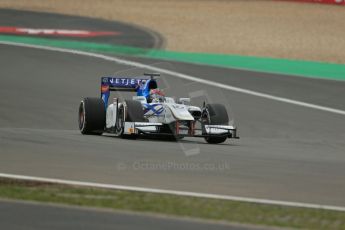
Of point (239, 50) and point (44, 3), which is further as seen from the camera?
point (44, 3)

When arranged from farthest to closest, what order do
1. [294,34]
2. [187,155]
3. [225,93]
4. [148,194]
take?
[294,34] → [225,93] → [187,155] → [148,194]

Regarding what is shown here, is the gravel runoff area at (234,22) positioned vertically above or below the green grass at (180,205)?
above

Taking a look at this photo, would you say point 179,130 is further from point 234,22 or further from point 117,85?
point 234,22

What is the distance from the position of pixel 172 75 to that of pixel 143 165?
610 inches

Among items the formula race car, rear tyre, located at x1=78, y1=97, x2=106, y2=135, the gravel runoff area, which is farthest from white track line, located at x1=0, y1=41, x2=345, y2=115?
rear tyre, located at x1=78, y1=97, x2=106, y2=135

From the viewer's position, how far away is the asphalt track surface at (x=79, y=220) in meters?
7.93

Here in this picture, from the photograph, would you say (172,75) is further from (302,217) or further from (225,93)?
(302,217)

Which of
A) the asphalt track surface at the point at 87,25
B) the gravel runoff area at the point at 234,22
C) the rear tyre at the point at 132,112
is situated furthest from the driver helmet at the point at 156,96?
the gravel runoff area at the point at 234,22

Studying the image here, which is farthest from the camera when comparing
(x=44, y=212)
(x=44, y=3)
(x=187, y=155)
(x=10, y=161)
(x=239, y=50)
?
(x=44, y=3)

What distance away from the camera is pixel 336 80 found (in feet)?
91.9

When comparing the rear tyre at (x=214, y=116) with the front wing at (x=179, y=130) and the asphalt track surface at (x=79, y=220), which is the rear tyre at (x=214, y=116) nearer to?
the front wing at (x=179, y=130)

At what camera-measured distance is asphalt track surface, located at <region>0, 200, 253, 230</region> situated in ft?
26.0

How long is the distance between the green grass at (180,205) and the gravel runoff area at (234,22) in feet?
73.7

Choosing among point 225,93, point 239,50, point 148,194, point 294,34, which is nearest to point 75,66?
point 225,93
